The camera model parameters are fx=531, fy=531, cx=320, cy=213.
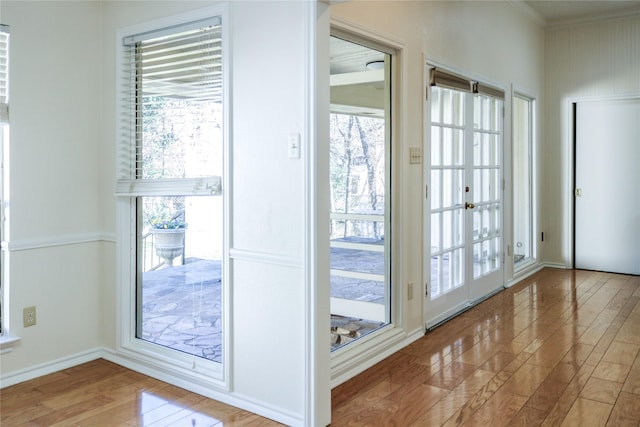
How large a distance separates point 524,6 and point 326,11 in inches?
156

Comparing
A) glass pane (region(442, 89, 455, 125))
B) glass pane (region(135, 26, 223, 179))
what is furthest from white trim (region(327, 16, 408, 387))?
glass pane (region(135, 26, 223, 179))

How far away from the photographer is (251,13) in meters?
2.61

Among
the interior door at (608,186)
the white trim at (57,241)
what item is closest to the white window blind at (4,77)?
the white trim at (57,241)

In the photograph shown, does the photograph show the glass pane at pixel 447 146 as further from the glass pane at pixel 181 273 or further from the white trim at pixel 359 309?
the glass pane at pixel 181 273

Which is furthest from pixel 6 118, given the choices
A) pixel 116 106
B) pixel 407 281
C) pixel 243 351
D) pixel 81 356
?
pixel 407 281

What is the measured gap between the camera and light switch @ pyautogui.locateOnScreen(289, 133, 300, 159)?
2.46 meters

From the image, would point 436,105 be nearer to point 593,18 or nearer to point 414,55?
point 414,55

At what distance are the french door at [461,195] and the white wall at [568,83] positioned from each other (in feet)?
5.21

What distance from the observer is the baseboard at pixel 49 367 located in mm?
2953

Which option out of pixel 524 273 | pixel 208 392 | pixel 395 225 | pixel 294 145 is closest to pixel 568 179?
pixel 524 273

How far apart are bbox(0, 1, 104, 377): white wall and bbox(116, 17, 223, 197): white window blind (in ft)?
0.83

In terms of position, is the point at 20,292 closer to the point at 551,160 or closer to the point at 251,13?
the point at 251,13

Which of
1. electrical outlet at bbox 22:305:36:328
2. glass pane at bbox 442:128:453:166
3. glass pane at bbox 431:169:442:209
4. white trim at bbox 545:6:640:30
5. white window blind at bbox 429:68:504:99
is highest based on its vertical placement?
white trim at bbox 545:6:640:30

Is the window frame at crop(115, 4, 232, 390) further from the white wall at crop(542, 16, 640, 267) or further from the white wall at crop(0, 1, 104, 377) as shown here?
the white wall at crop(542, 16, 640, 267)
